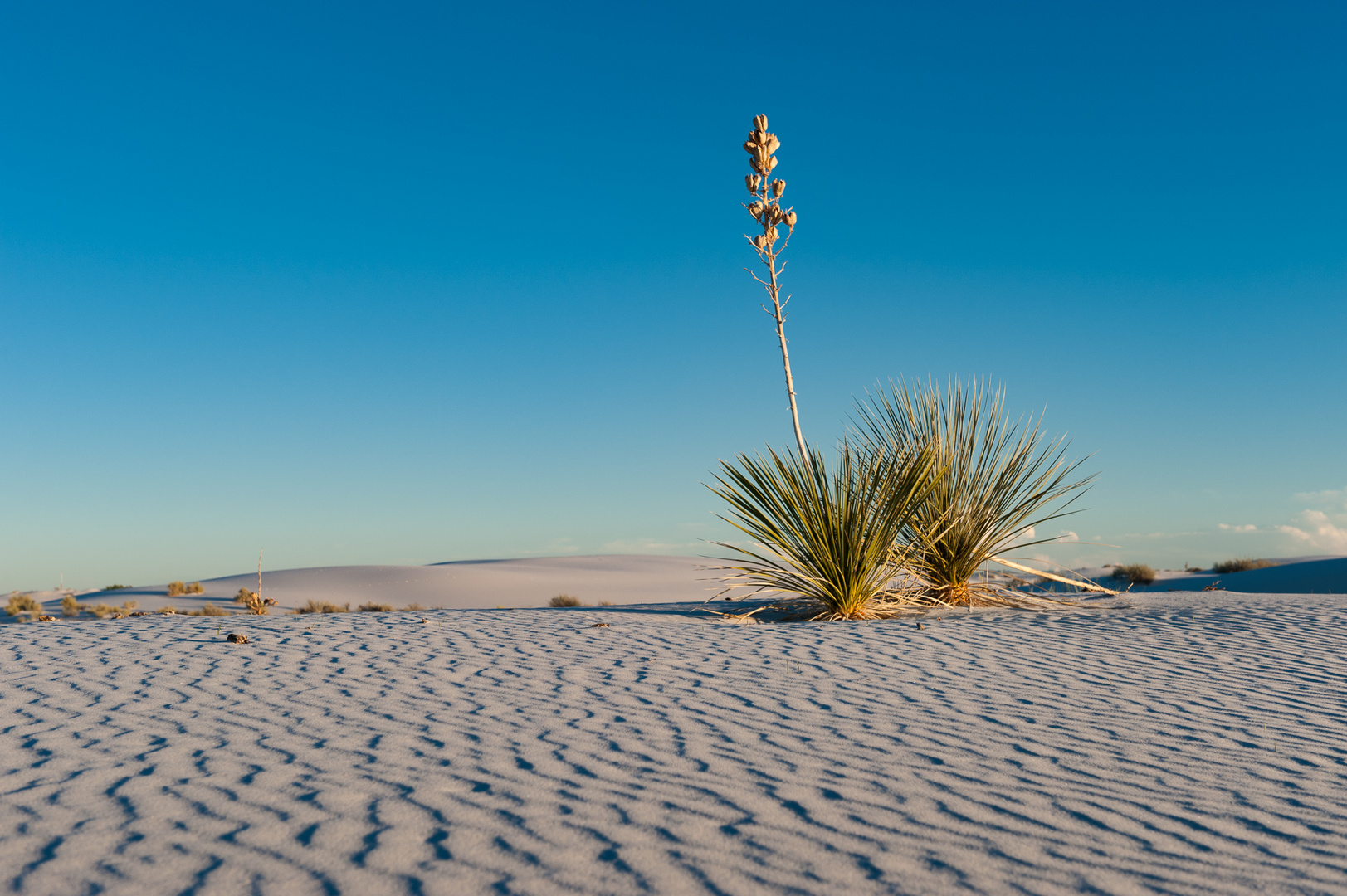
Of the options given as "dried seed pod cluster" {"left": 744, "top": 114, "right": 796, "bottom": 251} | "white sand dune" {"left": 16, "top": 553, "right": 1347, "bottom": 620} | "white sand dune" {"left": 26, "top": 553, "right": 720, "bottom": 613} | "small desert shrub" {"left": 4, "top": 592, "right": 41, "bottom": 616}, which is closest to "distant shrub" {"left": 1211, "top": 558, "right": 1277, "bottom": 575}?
"white sand dune" {"left": 16, "top": 553, "right": 1347, "bottom": 620}

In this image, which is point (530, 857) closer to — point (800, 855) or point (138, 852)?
point (800, 855)

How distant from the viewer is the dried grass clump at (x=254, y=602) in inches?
477

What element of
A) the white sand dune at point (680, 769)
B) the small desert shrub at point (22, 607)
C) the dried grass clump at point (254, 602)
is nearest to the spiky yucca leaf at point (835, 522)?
the white sand dune at point (680, 769)

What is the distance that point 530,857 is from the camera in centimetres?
239

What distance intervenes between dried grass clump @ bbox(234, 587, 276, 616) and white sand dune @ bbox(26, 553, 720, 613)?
394 mm

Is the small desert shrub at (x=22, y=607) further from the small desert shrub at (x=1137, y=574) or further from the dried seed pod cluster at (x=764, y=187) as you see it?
the small desert shrub at (x=1137, y=574)

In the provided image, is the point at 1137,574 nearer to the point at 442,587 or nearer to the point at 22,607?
the point at 442,587

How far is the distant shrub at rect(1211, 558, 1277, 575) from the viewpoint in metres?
18.4

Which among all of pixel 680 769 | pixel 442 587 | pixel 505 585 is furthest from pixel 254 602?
pixel 680 769

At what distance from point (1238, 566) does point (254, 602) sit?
2030cm

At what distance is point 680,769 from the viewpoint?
323 cm

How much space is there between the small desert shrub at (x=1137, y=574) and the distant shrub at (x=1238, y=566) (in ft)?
8.95

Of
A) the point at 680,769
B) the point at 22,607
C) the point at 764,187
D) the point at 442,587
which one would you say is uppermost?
the point at 764,187

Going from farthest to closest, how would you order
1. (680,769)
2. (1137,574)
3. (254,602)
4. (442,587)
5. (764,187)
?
(442,587), (1137,574), (254,602), (764,187), (680,769)
